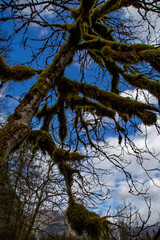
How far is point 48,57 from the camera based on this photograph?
14.6 ft

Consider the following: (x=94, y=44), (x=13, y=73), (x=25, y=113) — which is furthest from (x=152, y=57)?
(x=13, y=73)

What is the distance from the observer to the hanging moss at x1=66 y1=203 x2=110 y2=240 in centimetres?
250

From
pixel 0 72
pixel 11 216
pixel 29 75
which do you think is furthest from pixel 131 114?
pixel 11 216

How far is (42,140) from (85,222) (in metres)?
2.12

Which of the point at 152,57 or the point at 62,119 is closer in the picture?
the point at 152,57

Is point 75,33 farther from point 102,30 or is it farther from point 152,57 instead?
point 102,30

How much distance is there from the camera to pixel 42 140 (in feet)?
12.8

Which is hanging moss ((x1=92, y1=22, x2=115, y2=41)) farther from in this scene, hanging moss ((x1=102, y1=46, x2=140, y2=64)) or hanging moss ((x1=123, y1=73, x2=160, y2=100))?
hanging moss ((x1=123, y1=73, x2=160, y2=100))

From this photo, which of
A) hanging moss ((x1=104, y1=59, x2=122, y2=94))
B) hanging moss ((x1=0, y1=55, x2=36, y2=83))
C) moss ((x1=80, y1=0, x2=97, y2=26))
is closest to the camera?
hanging moss ((x1=0, y1=55, x2=36, y2=83))

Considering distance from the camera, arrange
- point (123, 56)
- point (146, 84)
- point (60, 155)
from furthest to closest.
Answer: point (60, 155) < point (146, 84) < point (123, 56)

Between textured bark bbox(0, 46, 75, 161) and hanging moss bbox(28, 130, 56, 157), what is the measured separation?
1.45 m

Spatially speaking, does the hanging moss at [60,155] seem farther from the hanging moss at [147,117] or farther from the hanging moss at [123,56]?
the hanging moss at [123,56]

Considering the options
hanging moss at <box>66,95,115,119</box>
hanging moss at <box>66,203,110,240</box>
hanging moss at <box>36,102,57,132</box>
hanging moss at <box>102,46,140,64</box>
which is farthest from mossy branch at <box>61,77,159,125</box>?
hanging moss at <box>66,203,110,240</box>

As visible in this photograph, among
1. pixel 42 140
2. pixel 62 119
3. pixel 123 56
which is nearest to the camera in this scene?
pixel 123 56
